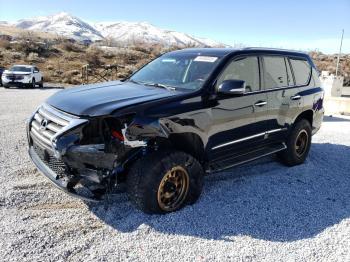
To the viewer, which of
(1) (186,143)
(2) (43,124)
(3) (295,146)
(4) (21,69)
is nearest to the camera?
(2) (43,124)

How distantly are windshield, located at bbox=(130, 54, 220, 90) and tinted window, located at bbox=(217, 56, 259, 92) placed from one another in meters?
0.20

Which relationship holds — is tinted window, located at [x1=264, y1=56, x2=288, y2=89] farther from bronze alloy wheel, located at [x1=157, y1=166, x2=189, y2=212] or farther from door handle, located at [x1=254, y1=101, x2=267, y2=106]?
bronze alloy wheel, located at [x1=157, y1=166, x2=189, y2=212]

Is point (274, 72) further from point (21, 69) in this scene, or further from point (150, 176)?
point (21, 69)

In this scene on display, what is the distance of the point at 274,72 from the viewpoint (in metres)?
5.73

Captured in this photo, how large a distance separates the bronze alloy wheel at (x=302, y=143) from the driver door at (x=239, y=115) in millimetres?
1243

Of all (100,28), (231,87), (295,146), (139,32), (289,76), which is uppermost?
(100,28)

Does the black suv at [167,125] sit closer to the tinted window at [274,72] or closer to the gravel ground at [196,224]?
the tinted window at [274,72]

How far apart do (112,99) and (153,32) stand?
6872 inches

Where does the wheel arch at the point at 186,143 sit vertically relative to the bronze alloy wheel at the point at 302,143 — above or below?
above

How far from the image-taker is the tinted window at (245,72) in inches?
193

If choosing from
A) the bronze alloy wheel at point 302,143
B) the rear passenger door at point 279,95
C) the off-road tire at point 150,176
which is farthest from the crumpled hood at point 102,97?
the bronze alloy wheel at point 302,143

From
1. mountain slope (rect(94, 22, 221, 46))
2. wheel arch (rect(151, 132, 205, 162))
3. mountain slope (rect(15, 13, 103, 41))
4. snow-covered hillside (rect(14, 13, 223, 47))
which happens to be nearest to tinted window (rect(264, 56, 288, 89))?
wheel arch (rect(151, 132, 205, 162))

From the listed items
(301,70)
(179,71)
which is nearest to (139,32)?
(301,70)

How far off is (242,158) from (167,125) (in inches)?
57.7
